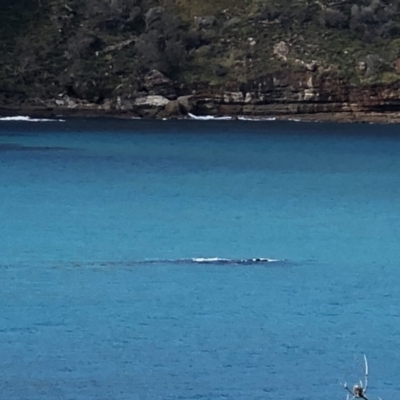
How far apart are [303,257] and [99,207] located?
47.7 feet

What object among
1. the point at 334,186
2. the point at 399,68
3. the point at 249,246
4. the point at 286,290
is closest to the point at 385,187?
the point at 334,186

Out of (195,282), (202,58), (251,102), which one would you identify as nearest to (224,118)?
(251,102)

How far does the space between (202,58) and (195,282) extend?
81.3 meters

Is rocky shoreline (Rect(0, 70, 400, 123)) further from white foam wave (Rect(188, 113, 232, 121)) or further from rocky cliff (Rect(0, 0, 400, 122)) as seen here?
white foam wave (Rect(188, 113, 232, 121))

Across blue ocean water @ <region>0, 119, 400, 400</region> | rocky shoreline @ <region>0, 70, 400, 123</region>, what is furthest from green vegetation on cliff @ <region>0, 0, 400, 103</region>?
blue ocean water @ <region>0, 119, 400, 400</region>

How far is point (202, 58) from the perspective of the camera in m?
117

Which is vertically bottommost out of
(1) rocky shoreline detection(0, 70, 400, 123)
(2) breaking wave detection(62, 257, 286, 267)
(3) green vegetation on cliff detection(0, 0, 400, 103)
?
(1) rocky shoreline detection(0, 70, 400, 123)

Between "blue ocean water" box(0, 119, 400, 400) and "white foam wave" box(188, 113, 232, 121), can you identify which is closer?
"blue ocean water" box(0, 119, 400, 400)

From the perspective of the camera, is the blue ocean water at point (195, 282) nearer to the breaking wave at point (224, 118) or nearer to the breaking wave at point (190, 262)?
the breaking wave at point (190, 262)

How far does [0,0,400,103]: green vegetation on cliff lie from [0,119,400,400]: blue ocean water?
125ft

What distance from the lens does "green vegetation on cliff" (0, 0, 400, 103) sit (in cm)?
11231

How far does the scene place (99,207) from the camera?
54312 mm

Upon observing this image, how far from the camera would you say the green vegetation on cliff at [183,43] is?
11231 cm

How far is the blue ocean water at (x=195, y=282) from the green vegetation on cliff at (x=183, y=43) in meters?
38.0
